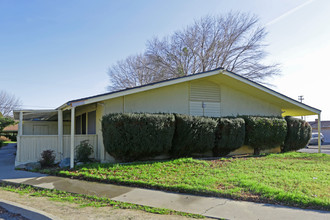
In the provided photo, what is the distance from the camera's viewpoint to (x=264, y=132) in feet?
43.5

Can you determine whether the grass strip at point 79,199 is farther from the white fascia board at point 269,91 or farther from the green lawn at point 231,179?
the white fascia board at point 269,91

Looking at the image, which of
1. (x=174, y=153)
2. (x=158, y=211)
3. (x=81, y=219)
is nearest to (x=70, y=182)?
(x=81, y=219)

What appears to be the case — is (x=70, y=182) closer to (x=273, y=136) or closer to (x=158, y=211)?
(x=158, y=211)

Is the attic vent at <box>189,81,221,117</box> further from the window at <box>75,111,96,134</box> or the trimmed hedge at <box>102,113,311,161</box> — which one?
the window at <box>75,111,96,134</box>

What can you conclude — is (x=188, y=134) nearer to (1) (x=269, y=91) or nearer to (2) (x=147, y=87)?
(2) (x=147, y=87)

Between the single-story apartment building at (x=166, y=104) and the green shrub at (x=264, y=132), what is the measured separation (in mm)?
1338

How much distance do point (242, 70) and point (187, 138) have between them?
18142mm

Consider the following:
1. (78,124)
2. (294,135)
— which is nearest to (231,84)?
(294,135)

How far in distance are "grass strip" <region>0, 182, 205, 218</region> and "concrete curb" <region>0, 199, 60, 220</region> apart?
0.77 metres

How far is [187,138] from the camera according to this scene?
11.2 meters

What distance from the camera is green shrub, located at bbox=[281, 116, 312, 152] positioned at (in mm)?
14461

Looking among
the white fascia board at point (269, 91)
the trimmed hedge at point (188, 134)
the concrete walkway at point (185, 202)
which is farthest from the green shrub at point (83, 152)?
the white fascia board at point (269, 91)

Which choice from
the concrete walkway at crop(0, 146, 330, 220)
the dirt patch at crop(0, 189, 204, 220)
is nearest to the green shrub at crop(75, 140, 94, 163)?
the concrete walkway at crop(0, 146, 330, 220)

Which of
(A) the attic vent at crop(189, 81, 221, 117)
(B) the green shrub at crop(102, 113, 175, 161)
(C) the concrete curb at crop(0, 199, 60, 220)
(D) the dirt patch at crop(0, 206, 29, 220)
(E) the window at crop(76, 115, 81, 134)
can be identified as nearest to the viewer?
(C) the concrete curb at crop(0, 199, 60, 220)
